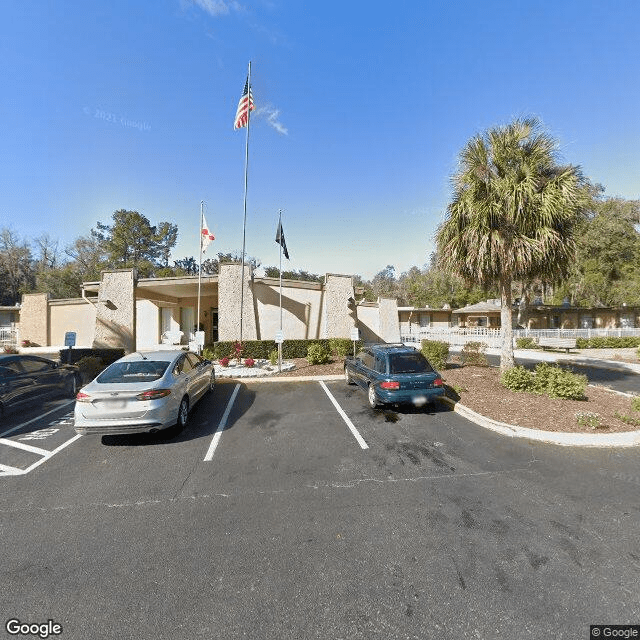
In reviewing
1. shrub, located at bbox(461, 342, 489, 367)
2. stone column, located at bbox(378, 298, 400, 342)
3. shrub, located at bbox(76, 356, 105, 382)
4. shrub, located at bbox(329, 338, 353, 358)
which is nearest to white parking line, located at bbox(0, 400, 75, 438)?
shrub, located at bbox(76, 356, 105, 382)

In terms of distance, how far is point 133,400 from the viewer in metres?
5.31

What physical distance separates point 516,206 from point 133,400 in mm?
10349

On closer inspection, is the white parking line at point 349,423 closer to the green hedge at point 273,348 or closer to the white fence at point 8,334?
the green hedge at point 273,348

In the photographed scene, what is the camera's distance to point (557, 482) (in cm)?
421

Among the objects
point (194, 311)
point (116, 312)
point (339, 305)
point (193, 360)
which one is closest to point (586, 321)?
point (339, 305)

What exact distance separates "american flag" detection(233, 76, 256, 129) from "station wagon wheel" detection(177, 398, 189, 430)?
13.8 meters

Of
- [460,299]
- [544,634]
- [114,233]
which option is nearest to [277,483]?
[544,634]

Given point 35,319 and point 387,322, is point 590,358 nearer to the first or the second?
point 387,322

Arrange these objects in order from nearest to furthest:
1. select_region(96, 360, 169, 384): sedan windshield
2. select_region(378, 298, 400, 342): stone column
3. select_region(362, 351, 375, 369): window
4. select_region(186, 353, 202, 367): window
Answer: select_region(96, 360, 169, 384): sedan windshield < select_region(186, 353, 202, 367): window < select_region(362, 351, 375, 369): window < select_region(378, 298, 400, 342): stone column

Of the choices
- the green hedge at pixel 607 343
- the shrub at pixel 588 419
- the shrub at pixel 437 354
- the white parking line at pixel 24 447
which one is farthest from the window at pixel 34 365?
the green hedge at pixel 607 343

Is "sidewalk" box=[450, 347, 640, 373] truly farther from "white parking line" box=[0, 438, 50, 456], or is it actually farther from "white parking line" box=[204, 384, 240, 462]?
"white parking line" box=[0, 438, 50, 456]

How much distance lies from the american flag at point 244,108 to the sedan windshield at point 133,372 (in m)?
13.1

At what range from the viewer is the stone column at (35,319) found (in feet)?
61.8

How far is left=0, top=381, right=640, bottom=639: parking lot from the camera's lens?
91.7 inches
